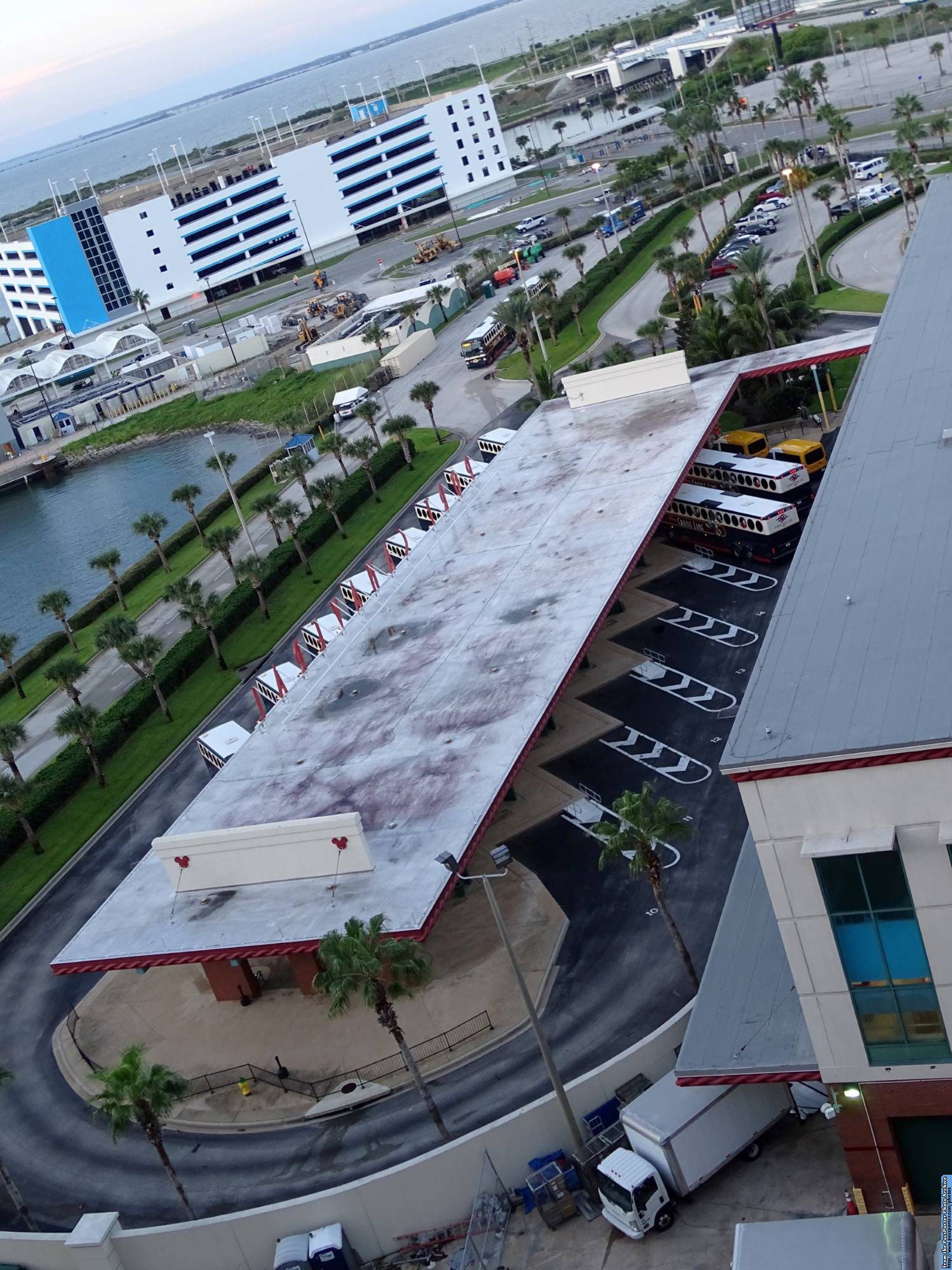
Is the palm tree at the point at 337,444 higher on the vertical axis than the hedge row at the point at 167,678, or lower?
higher

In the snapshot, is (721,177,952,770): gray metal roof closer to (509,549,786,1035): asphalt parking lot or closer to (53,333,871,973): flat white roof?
(509,549,786,1035): asphalt parking lot

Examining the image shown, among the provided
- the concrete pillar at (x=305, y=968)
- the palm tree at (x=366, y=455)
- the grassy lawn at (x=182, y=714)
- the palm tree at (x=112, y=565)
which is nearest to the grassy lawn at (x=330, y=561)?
the grassy lawn at (x=182, y=714)

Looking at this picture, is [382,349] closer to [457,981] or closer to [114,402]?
[114,402]

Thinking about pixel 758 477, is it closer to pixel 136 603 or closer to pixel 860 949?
pixel 860 949

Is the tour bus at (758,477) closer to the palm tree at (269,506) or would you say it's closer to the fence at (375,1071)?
the palm tree at (269,506)

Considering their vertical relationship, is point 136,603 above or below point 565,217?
below

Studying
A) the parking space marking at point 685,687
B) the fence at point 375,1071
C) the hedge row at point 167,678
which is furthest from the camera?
the hedge row at point 167,678

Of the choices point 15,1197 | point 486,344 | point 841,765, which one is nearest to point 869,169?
point 486,344
